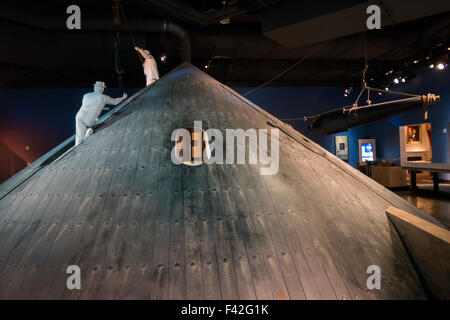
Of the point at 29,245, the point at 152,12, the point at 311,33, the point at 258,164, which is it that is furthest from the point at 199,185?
the point at 152,12

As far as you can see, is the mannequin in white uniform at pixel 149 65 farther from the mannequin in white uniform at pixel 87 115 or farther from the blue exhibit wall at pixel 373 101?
the blue exhibit wall at pixel 373 101

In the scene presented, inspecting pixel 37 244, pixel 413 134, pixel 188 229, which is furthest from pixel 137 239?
pixel 413 134

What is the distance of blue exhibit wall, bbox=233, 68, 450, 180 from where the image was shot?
998 cm

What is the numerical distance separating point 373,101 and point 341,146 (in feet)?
11.0

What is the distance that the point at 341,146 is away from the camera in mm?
12930

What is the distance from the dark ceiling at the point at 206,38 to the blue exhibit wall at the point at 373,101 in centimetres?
112

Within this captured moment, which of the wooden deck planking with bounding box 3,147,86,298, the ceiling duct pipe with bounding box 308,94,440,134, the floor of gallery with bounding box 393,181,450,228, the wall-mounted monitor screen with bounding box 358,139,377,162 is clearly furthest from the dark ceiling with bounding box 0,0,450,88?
the wooden deck planking with bounding box 3,147,86,298

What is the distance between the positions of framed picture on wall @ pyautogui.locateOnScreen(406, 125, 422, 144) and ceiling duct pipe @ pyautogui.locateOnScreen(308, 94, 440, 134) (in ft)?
26.0

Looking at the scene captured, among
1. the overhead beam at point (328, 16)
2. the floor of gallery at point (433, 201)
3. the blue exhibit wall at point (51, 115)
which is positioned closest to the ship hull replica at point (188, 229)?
the overhead beam at point (328, 16)

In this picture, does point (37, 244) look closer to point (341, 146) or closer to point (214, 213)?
point (214, 213)

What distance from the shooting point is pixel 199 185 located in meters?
2.49

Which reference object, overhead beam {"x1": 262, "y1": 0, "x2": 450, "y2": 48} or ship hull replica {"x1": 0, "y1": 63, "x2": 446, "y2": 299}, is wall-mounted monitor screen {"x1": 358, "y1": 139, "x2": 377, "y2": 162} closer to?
overhead beam {"x1": 262, "y1": 0, "x2": 450, "y2": 48}

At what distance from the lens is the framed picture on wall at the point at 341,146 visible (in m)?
12.9

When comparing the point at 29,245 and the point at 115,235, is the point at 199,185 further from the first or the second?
the point at 29,245
